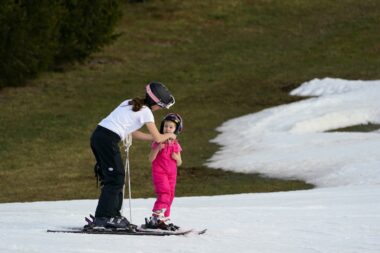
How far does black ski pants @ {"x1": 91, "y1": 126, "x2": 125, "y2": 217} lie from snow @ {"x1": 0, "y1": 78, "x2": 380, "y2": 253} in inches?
17.6

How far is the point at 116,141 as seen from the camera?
511 inches

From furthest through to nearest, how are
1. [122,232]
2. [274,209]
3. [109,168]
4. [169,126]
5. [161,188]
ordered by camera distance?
[274,209], [169,126], [161,188], [122,232], [109,168]

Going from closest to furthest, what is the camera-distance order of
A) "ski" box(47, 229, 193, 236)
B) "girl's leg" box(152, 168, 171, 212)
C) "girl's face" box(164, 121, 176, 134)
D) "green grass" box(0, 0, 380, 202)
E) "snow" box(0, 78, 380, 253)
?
1. "snow" box(0, 78, 380, 253)
2. "ski" box(47, 229, 193, 236)
3. "girl's leg" box(152, 168, 171, 212)
4. "girl's face" box(164, 121, 176, 134)
5. "green grass" box(0, 0, 380, 202)

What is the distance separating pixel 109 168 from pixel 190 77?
38241 mm

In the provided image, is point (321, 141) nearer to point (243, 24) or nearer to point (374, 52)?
point (374, 52)

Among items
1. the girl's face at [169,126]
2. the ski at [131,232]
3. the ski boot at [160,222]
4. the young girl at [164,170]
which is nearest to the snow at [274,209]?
the ski at [131,232]

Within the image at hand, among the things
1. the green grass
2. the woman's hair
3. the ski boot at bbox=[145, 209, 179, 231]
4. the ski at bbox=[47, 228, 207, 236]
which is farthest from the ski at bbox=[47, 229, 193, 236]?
the green grass

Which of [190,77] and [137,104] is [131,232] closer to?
[137,104]

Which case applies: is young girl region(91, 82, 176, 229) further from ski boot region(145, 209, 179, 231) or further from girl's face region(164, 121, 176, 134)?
ski boot region(145, 209, 179, 231)

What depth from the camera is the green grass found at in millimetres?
29031

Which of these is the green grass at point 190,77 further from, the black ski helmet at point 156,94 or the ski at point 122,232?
the black ski helmet at point 156,94

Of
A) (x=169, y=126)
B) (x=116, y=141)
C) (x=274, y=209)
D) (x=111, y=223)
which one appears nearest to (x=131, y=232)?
(x=111, y=223)

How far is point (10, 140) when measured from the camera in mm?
35531

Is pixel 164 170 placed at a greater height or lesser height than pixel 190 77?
lesser
